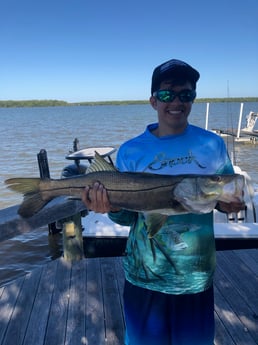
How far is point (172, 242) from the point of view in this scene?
2232 millimetres

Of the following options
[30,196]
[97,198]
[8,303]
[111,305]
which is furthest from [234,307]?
[30,196]

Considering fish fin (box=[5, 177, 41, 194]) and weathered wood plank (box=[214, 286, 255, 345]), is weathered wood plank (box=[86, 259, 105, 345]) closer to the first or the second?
weathered wood plank (box=[214, 286, 255, 345])

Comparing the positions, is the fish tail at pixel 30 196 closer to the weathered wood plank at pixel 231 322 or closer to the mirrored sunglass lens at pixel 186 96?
the mirrored sunglass lens at pixel 186 96

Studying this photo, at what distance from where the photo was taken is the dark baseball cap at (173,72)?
2.34 m

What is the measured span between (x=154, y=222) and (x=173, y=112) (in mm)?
782

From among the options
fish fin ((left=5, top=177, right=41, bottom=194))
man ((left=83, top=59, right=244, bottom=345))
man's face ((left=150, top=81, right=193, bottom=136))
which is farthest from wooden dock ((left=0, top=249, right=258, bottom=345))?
man's face ((left=150, top=81, right=193, bottom=136))

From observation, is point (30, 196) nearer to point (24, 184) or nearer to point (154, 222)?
point (24, 184)

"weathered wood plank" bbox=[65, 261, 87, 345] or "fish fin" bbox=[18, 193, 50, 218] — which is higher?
"fish fin" bbox=[18, 193, 50, 218]

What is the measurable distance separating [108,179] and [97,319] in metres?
2.30

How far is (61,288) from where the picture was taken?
4.64 m

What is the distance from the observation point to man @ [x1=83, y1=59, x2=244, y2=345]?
7.38 ft

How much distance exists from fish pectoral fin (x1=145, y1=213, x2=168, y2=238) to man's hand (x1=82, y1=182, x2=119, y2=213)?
349 millimetres

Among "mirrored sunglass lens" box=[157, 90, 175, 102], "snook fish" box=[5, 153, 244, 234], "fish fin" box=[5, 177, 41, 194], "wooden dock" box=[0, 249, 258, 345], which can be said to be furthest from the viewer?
"wooden dock" box=[0, 249, 258, 345]

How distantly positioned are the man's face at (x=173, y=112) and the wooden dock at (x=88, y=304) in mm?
2428
